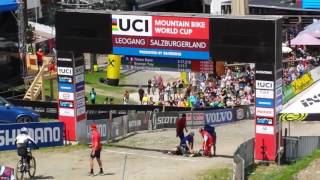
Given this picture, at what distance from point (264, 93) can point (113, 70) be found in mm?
25973

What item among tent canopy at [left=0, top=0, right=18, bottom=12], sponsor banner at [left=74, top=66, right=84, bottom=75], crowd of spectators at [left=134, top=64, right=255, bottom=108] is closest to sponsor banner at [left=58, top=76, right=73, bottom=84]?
sponsor banner at [left=74, top=66, right=84, bottom=75]

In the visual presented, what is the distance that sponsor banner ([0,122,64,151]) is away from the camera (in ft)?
90.2

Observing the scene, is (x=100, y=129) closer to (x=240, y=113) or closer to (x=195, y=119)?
(x=195, y=119)

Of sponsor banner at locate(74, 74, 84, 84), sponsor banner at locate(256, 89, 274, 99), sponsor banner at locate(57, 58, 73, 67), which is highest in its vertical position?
sponsor banner at locate(57, 58, 73, 67)

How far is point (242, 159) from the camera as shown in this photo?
2119cm

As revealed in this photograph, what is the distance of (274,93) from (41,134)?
8.95m

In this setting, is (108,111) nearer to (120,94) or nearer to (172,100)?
(172,100)

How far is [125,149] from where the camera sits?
28.5 m

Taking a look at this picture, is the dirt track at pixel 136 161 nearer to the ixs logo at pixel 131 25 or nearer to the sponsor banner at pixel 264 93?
the sponsor banner at pixel 264 93

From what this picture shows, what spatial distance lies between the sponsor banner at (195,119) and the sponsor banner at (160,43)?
9.69 meters

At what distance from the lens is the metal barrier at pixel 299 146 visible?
24156mm

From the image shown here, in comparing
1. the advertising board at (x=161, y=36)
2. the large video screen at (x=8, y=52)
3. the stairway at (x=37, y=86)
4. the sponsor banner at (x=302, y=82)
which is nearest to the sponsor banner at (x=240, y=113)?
the sponsor banner at (x=302, y=82)

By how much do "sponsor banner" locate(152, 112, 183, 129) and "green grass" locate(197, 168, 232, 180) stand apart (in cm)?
1134

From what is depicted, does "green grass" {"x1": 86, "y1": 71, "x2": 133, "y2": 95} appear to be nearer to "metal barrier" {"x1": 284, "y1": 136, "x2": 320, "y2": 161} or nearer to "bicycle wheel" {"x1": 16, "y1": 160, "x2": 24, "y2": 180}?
"metal barrier" {"x1": 284, "y1": 136, "x2": 320, "y2": 161}
